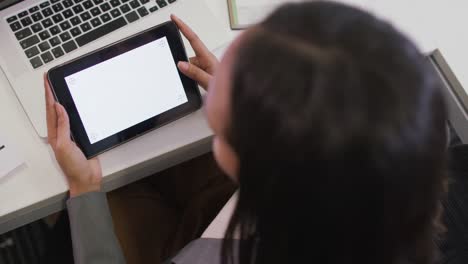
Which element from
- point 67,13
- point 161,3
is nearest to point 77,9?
point 67,13

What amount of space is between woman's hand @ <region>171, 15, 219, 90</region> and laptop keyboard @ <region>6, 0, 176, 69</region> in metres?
0.08

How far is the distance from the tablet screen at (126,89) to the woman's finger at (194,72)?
0.05 ft

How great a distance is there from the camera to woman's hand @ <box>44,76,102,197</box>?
585mm

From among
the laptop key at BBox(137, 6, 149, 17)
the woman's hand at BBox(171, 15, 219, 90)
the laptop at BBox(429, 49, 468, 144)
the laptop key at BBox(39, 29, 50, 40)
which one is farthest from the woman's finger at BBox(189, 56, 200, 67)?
the laptop at BBox(429, 49, 468, 144)

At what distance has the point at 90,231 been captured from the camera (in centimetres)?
63

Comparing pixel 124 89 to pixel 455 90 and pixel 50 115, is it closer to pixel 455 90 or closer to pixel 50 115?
pixel 50 115

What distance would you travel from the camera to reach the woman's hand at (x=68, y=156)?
23.0 inches

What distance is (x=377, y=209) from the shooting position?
36 centimetres

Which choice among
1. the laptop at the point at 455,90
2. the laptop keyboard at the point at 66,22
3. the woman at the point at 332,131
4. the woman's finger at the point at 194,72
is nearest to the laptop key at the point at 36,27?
the laptop keyboard at the point at 66,22

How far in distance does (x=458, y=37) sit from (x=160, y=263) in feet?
1.93

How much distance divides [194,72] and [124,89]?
9cm

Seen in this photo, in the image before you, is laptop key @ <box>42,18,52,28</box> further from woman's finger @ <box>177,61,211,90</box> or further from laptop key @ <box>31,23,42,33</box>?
woman's finger @ <box>177,61,211,90</box>

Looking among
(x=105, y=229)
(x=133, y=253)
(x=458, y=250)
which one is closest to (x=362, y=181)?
(x=458, y=250)

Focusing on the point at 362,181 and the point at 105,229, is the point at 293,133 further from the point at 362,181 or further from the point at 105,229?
the point at 105,229
